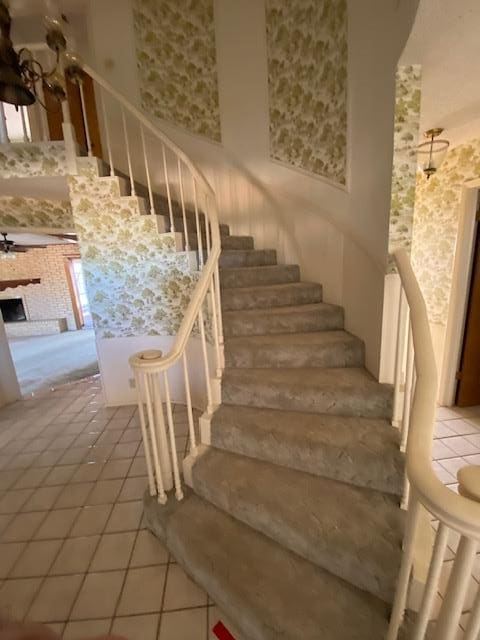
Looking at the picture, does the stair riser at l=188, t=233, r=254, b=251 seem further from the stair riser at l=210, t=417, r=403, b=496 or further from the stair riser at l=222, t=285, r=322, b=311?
the stair riser at l=210, t=417, r=403, b=496

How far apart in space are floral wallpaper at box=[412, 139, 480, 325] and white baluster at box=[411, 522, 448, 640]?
103 inches

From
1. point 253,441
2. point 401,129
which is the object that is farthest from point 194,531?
point 401,129

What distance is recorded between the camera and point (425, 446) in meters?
0.76

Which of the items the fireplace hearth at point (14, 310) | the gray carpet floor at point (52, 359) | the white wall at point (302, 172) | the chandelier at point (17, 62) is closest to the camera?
the chandelier at point (17, 62)

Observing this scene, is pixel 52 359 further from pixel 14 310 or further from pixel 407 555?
pixel 407 555

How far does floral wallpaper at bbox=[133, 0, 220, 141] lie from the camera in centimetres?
309

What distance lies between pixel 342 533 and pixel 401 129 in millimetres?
1816

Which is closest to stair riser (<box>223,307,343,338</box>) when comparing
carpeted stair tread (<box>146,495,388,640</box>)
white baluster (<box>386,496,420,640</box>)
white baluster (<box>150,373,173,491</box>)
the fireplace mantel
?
white baluster (<box>150,373,173,491</box>)

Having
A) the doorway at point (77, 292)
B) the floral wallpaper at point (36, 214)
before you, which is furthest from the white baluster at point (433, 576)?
the doorway at point (77, 292)

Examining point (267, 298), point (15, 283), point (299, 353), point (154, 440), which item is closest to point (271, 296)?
point (267, 298)

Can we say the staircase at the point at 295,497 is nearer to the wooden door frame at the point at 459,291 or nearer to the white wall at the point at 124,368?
the white wall at the point at 124,368

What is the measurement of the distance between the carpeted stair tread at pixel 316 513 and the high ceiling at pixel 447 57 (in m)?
1.90

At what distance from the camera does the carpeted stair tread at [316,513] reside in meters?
1.12

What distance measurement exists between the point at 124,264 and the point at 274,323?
5.12 feet
